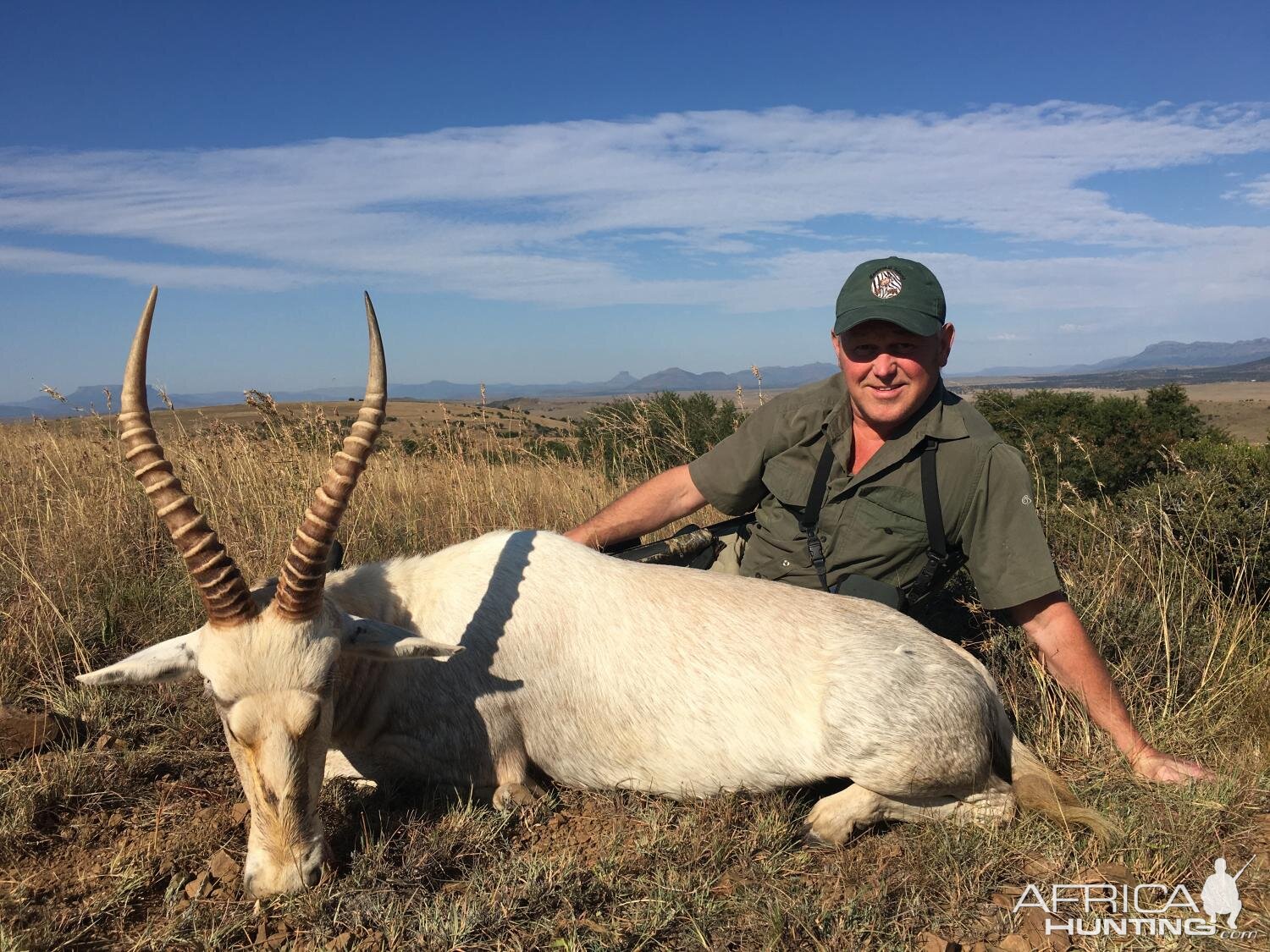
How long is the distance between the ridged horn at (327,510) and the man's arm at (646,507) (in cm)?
218

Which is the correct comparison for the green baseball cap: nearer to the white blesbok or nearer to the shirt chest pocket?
the shirt chest pocket

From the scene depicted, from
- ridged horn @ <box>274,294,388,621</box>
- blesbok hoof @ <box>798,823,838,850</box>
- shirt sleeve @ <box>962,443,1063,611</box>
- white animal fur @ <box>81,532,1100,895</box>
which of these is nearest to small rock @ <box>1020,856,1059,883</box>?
white animal fur @ <box>81,532,1100,895</box>

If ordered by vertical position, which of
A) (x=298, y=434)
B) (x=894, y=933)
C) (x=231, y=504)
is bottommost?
(x=894, y=933)

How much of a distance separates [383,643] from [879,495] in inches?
102

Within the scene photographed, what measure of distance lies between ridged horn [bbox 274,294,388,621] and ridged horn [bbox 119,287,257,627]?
14 cm

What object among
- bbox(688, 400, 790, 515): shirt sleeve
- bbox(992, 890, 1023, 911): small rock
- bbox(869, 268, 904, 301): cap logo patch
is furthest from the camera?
bbox(688, 400, 790, 515): shirt sleeve

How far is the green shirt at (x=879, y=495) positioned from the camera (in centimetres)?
384

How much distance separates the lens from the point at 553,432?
12352 millimetres

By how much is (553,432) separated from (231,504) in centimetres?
627

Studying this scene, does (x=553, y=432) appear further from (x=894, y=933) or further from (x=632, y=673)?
(x=894, y=933)

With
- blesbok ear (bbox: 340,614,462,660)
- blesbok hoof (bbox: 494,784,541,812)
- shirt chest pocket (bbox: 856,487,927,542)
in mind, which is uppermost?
shirt chest pocket (bbox: 856,487,927,542)

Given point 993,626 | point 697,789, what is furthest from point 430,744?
point 993,626

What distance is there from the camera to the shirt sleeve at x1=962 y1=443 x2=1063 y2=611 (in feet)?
12.2

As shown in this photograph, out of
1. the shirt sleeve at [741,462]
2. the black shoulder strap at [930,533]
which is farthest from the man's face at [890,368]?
the shirt sleeve at [741,462]
